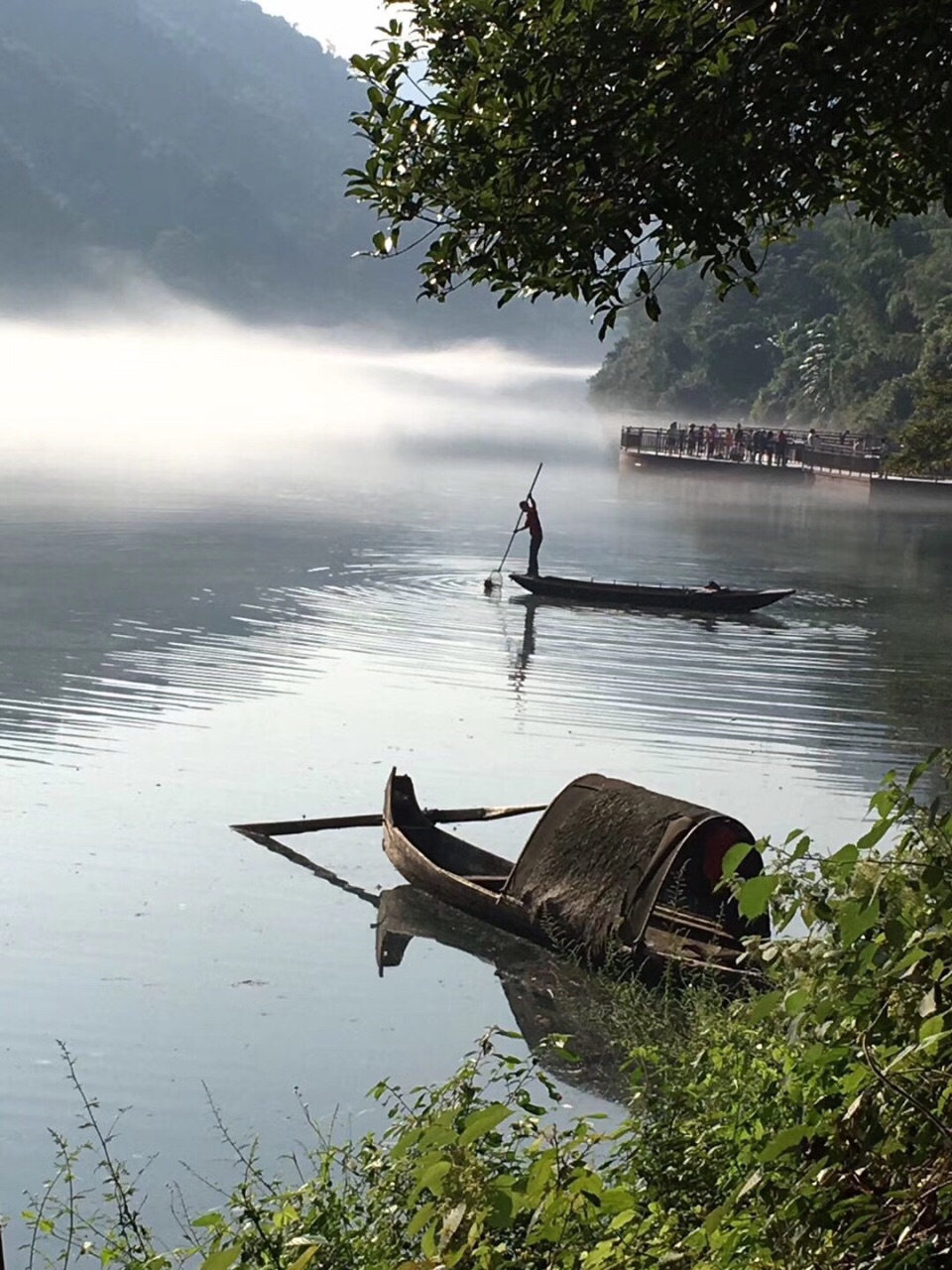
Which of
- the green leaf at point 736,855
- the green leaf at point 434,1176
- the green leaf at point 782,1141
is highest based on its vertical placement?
the green leaf at point 736,855

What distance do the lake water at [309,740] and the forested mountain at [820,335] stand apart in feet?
94.5

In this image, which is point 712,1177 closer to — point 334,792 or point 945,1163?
point 945,1163

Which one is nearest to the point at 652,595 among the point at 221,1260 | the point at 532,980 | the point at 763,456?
the point at 532,980

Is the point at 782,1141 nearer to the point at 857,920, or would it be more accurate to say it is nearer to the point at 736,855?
the point at 857,920

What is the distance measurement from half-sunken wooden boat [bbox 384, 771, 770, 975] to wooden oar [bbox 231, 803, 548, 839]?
8.18ft

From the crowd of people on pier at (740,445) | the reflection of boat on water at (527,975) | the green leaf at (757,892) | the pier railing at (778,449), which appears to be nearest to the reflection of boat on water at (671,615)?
the reflection of boat on water at (527,975)

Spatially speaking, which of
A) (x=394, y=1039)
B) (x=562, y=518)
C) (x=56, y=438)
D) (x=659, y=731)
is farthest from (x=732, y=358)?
(x=394, y=1039)

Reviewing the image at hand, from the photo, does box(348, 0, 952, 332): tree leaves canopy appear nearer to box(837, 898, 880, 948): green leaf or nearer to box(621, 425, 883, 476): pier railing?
box(837, 898, 880, 948): green leaf

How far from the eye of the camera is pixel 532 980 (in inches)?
529

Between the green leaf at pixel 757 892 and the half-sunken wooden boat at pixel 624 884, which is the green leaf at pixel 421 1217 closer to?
the green leaf at pixel 757 892

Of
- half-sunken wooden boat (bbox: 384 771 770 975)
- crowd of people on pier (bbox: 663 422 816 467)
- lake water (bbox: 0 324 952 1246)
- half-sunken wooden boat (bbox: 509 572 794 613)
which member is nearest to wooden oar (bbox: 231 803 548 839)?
lake water (bbox: 0 324 952 1246)

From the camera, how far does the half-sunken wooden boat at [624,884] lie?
12.6m

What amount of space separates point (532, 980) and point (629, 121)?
7.70 meters

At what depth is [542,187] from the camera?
749 centimetres
